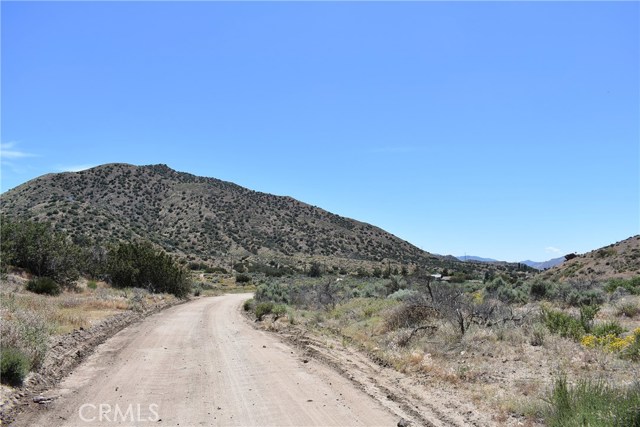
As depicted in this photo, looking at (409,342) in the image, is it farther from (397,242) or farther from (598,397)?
(397,242)

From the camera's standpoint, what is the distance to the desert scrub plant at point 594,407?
18.6 feet

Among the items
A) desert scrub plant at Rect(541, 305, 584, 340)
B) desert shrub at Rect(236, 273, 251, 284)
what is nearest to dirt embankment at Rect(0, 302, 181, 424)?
desert scrub plant at Rect(541, 305, 584, 340)

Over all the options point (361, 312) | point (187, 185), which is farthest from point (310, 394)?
point (187, 185)

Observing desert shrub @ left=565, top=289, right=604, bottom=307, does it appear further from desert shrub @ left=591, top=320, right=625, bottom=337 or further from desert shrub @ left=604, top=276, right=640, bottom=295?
desert shrub @ left=591, top=320, right=625, bottom=337

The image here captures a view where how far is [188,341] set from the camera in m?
15.4

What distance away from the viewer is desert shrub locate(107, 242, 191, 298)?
37.1 meters

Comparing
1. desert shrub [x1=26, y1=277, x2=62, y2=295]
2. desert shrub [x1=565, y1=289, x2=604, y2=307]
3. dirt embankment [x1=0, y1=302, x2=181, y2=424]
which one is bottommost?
dirt embankment [x1=0, y1=302, x2=181, y2=424]

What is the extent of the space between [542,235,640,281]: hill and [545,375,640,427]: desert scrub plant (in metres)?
41.9

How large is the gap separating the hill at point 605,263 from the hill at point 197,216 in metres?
42.7

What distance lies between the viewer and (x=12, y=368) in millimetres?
8766

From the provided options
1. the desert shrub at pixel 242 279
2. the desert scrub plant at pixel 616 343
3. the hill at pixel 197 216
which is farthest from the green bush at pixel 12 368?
the hill at pixel 197 216

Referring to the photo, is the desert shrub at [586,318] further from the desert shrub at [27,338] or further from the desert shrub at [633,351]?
the desert shrub at [27,338]

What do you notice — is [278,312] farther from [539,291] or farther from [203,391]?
[539,291]

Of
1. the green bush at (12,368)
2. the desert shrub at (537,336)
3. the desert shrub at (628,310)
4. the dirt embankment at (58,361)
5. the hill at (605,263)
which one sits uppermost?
the hill at (605,263)
